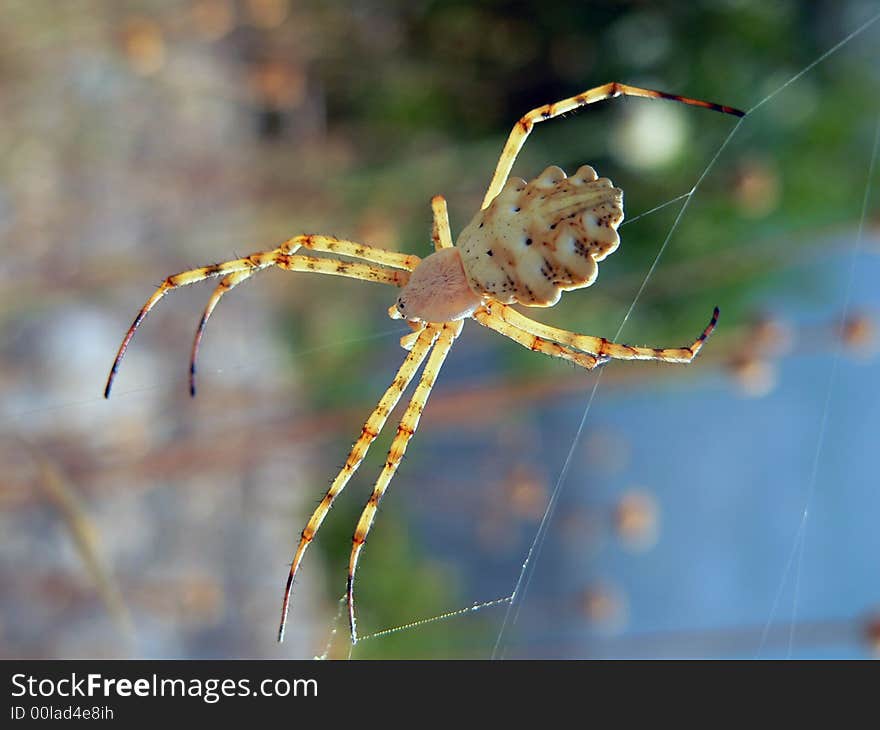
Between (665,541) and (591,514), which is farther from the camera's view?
(665,541)

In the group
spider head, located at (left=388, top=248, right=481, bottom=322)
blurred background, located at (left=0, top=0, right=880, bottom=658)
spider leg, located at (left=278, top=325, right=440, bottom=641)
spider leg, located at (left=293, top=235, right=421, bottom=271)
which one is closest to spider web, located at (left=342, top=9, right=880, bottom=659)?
blurred background, located at (left=0, top=0, right=880, bottom=658)

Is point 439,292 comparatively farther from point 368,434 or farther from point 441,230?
point 368,434

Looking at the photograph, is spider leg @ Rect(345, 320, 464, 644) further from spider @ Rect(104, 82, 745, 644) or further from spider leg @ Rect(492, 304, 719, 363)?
spider leg @ Rect(492, 304, 719, 363)

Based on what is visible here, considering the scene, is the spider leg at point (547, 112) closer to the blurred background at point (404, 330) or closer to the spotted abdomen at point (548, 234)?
the spotted abdomen at point (548, 234)

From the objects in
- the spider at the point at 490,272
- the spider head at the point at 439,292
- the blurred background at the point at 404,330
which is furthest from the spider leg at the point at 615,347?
the blurred background at the point at 404,330

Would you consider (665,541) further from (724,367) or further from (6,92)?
(6,92)

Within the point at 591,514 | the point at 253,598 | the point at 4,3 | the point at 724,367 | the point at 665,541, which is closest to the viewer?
the point at 724,367

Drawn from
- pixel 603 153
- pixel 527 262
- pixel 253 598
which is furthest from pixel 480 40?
pixel 253 598
